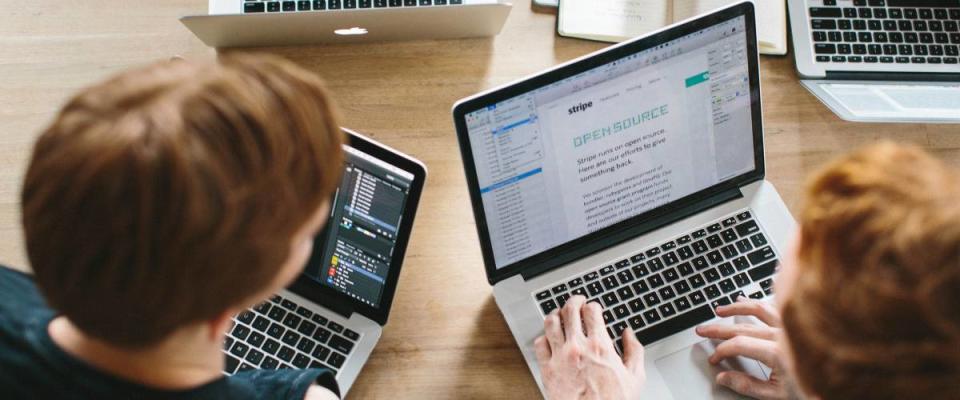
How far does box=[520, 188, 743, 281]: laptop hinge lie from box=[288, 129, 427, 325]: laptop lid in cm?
18

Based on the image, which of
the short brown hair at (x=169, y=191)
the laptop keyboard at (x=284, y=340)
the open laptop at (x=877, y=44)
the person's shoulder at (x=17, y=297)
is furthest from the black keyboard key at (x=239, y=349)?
the open laptop at (x=877, y=44)

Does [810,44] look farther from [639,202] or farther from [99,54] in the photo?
[99,54]

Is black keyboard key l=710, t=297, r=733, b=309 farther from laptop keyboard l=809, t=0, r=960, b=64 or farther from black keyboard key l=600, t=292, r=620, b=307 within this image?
laptop keyboard l=809, t=0, r=960, b=64

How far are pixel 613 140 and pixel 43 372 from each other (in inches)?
25.0

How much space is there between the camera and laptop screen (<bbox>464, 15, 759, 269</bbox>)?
0.85m

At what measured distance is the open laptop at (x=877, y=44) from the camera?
1.10 metres

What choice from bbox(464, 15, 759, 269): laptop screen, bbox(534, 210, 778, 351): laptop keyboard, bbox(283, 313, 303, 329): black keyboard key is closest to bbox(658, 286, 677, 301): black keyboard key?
bbox(534, 210, 778, 351): laptop keyboard

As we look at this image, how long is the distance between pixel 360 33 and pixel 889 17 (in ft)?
2.57

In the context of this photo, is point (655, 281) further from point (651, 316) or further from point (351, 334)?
point (351, 334)

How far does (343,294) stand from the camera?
0.93 m

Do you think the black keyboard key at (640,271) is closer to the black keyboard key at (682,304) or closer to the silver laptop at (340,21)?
the black keyboard key at (682,304)

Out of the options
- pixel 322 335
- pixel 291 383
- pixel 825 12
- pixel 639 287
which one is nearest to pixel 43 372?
pixel 291 383

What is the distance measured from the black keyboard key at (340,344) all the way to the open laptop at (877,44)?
0.74 m

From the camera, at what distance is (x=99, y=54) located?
1.09 metres
